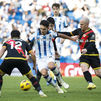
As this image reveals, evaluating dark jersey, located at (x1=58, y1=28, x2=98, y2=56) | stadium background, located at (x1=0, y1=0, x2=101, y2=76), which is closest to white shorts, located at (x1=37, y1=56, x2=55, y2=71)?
dark jersey, located at (x1=58, y1=28, x2=98, y2=56)

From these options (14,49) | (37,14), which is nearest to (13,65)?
(14,49)

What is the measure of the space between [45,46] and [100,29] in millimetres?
12726

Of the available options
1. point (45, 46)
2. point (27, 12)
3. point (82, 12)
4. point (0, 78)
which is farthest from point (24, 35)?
point (0, 78)

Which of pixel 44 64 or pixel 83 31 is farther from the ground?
pixel 83 31

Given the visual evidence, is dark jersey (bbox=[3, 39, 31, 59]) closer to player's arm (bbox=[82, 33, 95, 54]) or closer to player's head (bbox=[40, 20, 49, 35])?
player's head (bbox=[40, 20, 49, 35])

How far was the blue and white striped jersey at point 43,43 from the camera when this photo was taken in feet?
31.5

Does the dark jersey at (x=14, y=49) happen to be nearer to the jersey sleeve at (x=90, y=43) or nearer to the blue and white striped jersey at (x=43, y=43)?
the blue and white striped jersey at (x=43, y=43)

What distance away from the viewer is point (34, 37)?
9523 mm

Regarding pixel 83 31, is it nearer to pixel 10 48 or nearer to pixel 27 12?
pixel 10 48

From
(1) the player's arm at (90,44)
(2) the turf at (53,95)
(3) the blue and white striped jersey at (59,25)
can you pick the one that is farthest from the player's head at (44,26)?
(3) the blue and white striped jersey at (59,25)

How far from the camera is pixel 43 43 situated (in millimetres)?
9727

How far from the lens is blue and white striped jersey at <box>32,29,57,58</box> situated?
9594 mm

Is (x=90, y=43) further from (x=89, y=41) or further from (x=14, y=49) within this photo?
(x=14, y=49)

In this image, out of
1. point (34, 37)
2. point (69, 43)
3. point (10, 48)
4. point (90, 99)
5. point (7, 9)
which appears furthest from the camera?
point (7, 9)
